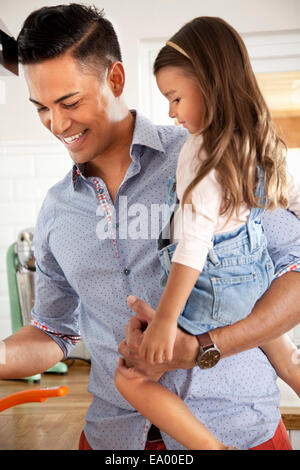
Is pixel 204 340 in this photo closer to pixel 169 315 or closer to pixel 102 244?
pixel 169 315

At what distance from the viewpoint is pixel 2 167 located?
6.84ft

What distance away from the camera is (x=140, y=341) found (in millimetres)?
589

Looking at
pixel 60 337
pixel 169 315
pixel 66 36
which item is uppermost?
pixel 66 36

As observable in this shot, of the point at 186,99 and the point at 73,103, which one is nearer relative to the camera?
the point at 186,99

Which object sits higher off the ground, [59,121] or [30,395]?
[59,121]

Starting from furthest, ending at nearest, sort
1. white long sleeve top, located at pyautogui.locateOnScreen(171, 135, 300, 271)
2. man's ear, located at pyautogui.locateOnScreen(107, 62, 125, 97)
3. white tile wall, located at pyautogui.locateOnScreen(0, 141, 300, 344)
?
white tile wall, located at pyautogui.locateOnScreen(0, 141, 300, 344)
man's ear, located at pyautogui.locateOnScreen(107, 62, 125, 97)
white long sleeve top, located at pyautogui.locateOnScreen(171, 135, 300, 271)

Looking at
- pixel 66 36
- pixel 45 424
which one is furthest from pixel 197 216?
pixel 45 424

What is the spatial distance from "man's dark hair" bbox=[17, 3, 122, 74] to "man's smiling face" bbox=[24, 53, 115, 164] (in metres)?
0.01

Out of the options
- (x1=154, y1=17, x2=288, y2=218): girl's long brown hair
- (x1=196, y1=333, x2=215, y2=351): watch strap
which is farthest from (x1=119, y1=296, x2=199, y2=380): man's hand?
(x1=154, y1=17, x2=288, y2=218): girl's long brown hair

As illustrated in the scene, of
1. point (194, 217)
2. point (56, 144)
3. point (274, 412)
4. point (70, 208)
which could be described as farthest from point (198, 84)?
point (56, 144)

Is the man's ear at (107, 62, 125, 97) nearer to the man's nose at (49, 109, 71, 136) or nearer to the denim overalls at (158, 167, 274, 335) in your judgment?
the man's nose at (49, 109, 71, 136)

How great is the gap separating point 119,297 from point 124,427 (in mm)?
187

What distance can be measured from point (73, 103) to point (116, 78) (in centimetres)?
13

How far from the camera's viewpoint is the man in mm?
695
